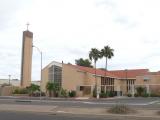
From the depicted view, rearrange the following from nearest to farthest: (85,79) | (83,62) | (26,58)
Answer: (85,79) < (26,58) < (83,62)

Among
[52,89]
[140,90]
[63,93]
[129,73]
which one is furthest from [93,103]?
[129,73]

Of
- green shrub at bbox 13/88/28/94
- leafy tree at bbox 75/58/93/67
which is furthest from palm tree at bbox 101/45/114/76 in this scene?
leafy tree at bbox 75/58/93/67

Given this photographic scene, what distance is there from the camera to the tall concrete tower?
85.9 metres

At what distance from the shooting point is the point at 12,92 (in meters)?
86.5

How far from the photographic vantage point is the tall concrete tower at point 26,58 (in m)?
85.9

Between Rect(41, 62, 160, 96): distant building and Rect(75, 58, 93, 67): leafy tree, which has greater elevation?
Rect(75, 58, 93, 67): leafy tree

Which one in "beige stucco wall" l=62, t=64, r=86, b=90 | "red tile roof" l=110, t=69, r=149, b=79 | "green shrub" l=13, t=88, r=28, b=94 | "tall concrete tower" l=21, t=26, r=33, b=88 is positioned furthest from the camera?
"red tile roof" l=110, t=69, r=149, b=79

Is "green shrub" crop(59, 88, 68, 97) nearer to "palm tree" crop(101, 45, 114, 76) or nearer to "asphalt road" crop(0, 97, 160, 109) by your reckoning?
"palm tree" crop(101, 45, 114, 76)

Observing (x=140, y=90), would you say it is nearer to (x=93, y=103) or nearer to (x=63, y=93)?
(x=63, y=93)

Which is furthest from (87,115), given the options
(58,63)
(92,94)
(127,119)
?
(58,63)

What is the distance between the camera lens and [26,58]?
86.0 meters

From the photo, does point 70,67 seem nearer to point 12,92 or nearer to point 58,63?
point 58,63

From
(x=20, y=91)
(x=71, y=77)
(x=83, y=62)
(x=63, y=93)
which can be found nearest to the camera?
(x=63, y=93)

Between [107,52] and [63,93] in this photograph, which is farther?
[107,52]
